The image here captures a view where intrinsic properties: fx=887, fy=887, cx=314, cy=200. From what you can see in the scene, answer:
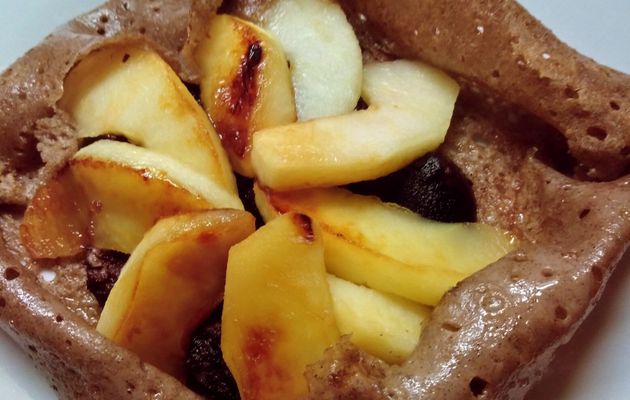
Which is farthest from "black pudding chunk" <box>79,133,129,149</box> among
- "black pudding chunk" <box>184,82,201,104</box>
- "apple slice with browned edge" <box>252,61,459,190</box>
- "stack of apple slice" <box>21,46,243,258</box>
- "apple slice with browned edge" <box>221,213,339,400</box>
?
"apple slice with browned edge" <box>221,213,339,400</box>

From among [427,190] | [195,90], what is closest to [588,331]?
[427,190]

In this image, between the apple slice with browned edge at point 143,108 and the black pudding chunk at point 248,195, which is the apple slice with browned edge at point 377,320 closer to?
the black pudding chunk at point 248,195

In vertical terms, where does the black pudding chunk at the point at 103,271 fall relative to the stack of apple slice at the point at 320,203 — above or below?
below

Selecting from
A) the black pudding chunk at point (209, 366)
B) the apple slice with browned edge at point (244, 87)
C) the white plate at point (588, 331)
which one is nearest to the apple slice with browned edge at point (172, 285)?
the black pudding chunk at point (209, 366)

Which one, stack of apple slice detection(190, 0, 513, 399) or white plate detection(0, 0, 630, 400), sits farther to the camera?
white plate detection(0, 0, 630, 400)

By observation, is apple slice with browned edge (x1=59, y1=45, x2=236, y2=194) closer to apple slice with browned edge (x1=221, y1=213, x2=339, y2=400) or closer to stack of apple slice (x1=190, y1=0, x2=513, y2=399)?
stack of apple slice (x1=190, y1=0, x2=513, y2=399)

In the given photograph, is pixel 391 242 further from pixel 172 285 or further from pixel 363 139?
pixel 172 285
